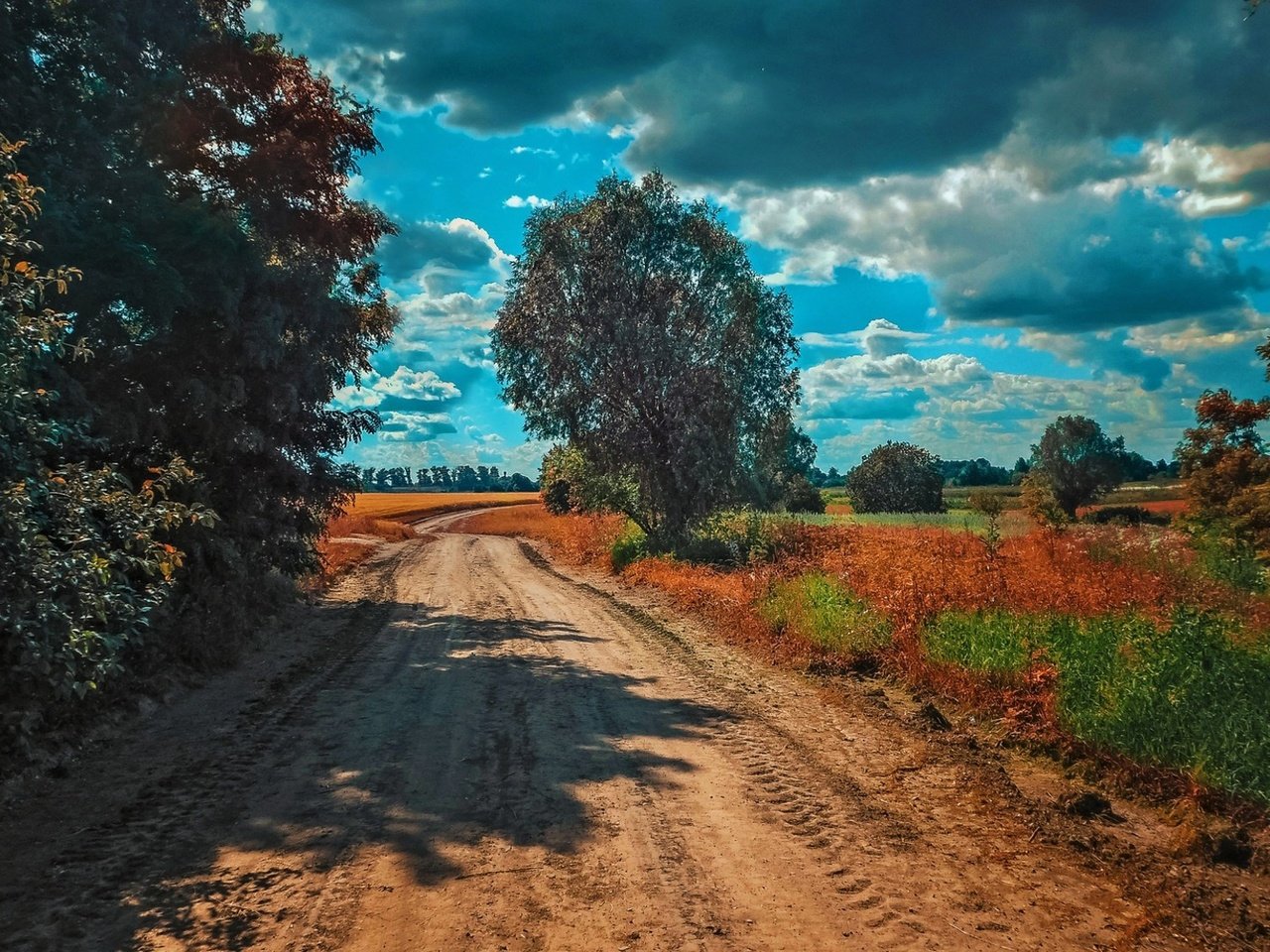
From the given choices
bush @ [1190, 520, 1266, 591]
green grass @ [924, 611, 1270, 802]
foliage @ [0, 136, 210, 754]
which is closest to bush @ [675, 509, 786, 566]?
bush @ [1190, 520, 1266, 591]

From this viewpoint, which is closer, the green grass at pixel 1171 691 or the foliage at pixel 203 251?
the green grass at pixel 1171 691

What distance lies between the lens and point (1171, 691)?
6914 millimetres

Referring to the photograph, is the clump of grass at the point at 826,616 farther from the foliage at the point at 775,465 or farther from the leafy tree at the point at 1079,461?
the leafy tree at the point at 1079,461

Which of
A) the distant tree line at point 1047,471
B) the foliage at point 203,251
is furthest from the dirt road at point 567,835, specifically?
the distant tree line at point 1047,471

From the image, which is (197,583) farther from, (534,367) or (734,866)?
(534,367)

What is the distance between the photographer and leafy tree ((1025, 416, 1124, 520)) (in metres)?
79.7

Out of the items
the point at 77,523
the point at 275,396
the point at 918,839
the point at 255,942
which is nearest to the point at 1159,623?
the point at 918,839

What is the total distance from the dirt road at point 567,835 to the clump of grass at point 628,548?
1604 cm

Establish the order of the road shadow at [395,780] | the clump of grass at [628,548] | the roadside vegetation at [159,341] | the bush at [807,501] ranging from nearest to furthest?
the road shadow at [395,780] < the roadside vegetation at [159,341] < the clump of grass at [628,548] < the bush at [807,501]

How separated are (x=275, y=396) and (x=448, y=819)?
27.0ft

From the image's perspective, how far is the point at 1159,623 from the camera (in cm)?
841

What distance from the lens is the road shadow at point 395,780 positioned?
4.90 meters

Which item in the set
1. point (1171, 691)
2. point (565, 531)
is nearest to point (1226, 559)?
point (1171, 691)

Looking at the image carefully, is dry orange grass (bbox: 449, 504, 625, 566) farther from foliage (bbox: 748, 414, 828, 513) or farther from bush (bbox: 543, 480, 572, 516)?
foliage (bbox: 748, 414, 828, 513)
